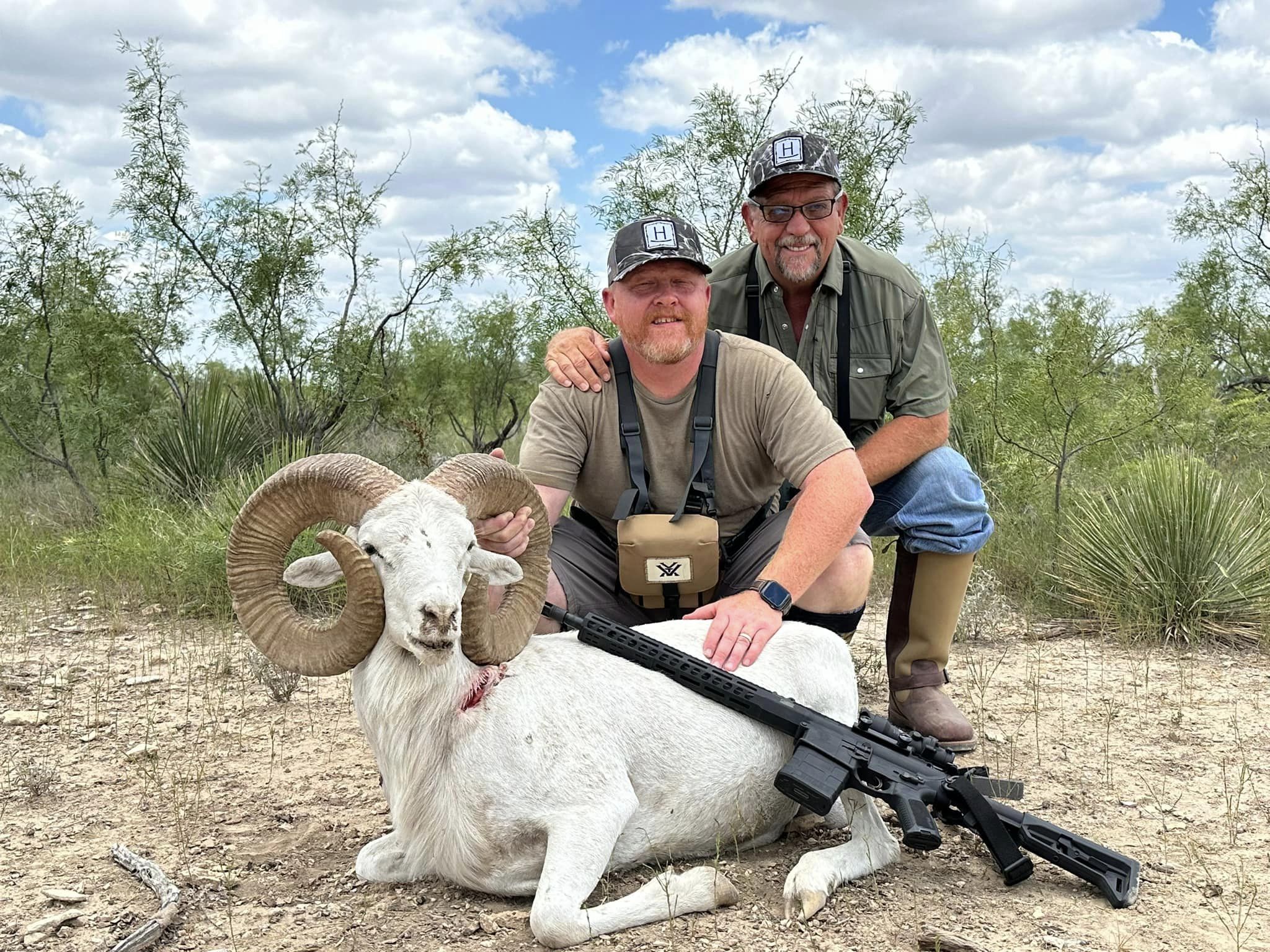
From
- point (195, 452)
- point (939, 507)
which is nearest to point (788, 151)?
point (939, 507)

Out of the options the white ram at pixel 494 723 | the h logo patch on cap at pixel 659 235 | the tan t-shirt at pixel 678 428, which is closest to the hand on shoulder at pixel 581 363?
the tan t-shirt at pixel 678 428

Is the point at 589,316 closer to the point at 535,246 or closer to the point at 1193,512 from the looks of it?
the point at 535,246

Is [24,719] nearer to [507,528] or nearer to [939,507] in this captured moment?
[507,528]

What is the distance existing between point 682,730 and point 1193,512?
20.2 ft

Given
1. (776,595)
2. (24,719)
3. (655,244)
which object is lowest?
(24,719)

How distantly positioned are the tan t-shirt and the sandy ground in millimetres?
1857

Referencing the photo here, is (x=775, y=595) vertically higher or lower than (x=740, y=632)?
higher

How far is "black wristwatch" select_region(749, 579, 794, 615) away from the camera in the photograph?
4805 millimetres

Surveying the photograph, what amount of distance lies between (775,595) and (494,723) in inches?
56.6

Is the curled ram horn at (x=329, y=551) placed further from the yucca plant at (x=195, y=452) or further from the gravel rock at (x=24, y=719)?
the yucca plant at (x=195, y=452)

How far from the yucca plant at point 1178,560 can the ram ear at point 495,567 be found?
6.01m

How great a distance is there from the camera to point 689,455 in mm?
5637

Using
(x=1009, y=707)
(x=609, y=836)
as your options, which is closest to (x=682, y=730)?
(x=609, y=836)

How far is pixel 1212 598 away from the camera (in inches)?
332
